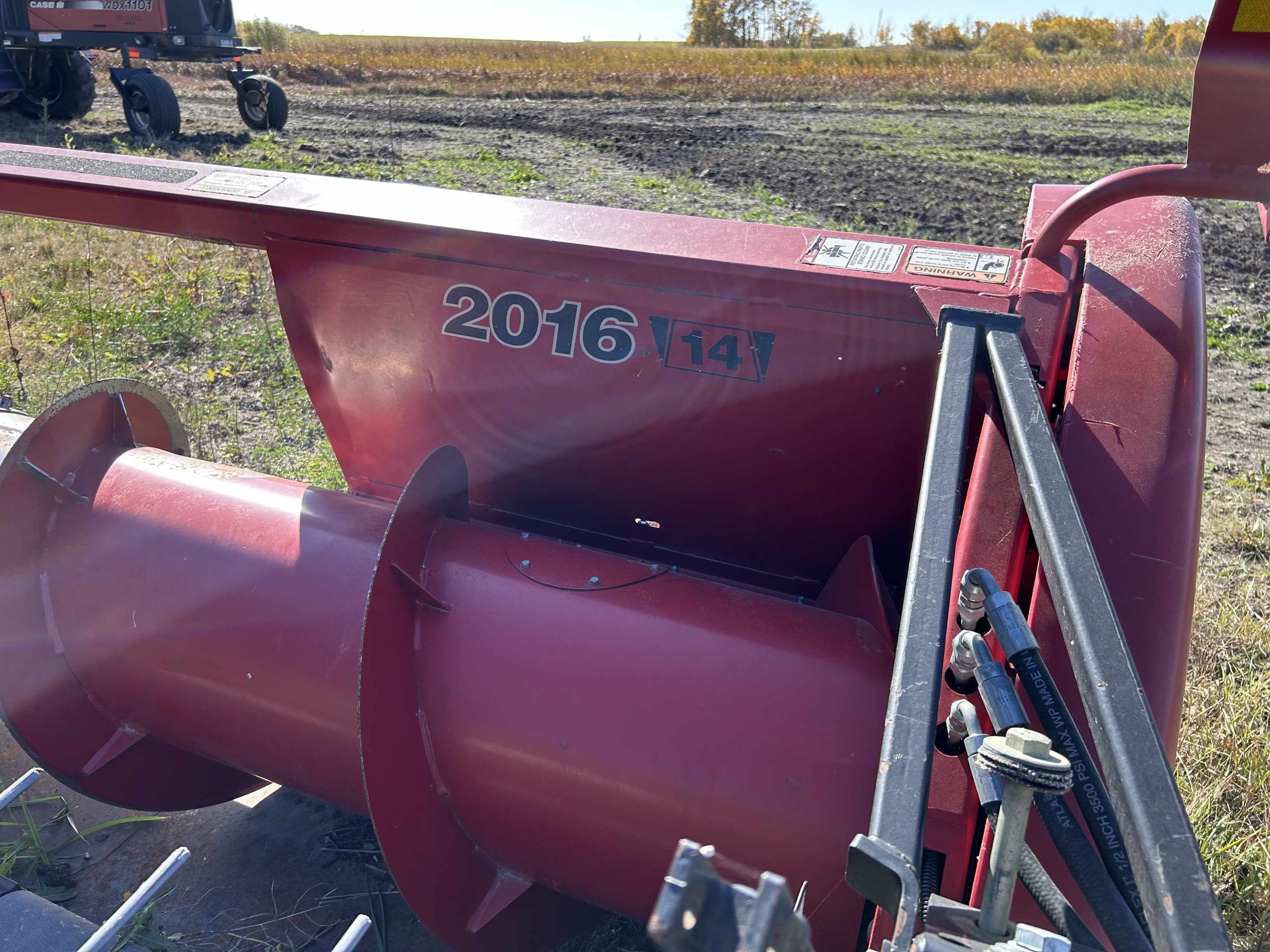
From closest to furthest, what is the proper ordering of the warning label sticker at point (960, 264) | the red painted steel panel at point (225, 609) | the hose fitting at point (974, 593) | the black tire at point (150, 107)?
the hose fitting at point (974, 593) → the warning label sticker at point (960, 264) → the red painted steel panel at point (225, 609) → the black tire at point (150, 107)

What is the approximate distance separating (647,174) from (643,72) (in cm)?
1391

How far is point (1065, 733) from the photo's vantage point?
104 cm

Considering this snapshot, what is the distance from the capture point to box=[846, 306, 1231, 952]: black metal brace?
2.56 feet

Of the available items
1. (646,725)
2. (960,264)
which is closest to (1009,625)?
(646,725)

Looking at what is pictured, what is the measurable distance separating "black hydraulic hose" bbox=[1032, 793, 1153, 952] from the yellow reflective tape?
1.08m

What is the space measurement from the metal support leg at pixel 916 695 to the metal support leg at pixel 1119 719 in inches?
3.9

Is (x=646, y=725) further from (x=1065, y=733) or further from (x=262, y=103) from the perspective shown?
(x=262, y=103)

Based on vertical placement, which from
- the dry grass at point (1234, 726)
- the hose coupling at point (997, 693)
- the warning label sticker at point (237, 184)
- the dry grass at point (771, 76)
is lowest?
the dry grass at point (1234, 726)

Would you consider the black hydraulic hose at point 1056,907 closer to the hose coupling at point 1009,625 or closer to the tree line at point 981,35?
the hose coupling at point 1009,625

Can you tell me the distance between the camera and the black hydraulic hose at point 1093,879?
0.87 metres

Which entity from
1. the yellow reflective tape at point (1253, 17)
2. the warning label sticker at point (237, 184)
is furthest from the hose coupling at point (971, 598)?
the warning label sticker at point (237, 184)

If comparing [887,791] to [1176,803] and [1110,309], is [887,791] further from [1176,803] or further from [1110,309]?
[1110,309]

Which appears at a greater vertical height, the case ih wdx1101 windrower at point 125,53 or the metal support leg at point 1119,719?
the case ih wdx1101 windrower at point 125,53

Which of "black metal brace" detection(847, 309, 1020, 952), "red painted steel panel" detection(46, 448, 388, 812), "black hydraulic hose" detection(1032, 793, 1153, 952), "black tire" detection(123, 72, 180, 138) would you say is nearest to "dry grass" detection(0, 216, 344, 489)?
"red painted steel panel" detection(46, 448, 388, 812)
